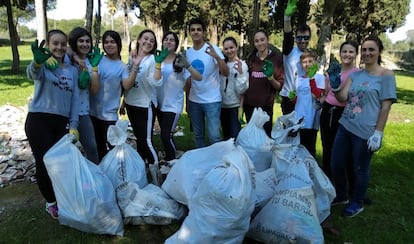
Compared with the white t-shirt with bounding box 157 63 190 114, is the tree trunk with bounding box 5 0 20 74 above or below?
above

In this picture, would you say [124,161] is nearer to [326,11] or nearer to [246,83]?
[246,83]

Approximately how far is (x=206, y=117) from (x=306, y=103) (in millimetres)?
1000

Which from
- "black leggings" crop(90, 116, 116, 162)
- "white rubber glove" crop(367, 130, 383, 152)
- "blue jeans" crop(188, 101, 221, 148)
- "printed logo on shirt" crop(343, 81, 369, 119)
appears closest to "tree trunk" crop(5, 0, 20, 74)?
"black leggings" crop(90, 116, 116, 162)

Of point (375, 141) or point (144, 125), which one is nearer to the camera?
point (375, 141)

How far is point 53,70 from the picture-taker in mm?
2881

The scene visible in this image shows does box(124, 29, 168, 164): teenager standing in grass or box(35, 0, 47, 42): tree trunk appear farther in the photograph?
box(35, 0, 47, 42): tree trunk

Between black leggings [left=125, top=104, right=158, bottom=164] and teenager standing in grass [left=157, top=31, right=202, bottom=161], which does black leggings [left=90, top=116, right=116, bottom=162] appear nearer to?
black leggings [left=125, top=104, right=158, bottom=164]

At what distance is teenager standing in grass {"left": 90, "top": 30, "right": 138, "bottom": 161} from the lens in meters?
3.46

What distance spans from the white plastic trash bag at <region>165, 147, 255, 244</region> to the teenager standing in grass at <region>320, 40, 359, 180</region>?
4.92ft

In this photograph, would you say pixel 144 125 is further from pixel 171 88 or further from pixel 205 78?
pixel 205 78

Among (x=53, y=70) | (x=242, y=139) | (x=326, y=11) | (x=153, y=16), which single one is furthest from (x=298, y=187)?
(x=153, y=16)

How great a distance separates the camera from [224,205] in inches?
92.1

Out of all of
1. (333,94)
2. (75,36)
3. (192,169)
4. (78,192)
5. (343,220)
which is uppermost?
(75,36)

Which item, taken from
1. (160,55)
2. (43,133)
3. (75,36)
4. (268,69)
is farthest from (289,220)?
(75,36)
